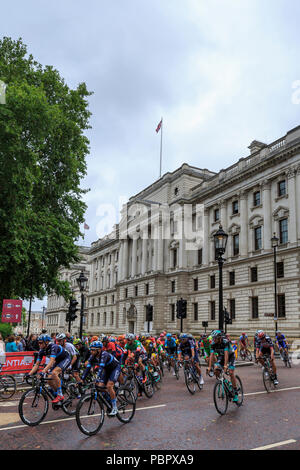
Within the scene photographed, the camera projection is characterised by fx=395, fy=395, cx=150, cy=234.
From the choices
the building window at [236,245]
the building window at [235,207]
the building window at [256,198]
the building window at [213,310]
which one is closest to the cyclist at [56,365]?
the building window at [256,198]

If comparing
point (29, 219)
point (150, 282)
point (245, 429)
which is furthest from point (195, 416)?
point (150, 282)

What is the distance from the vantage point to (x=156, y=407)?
10.3 m

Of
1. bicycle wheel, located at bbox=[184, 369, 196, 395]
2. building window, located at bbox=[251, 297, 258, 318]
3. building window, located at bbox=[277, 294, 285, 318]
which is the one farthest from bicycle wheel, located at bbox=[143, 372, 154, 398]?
building window, located at bbox=[251, 297, 258, 318]

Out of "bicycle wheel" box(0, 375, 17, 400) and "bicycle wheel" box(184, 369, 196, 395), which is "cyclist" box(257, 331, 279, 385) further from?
"bicycle wheel" box(0, 375, 17, 400)

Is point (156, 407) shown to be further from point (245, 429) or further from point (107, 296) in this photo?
point (107, 296)

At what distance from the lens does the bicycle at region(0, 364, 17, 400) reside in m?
12.6

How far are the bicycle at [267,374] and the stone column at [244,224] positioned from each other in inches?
1254

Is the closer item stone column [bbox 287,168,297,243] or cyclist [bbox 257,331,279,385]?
cyclist [bbox 257,331,279,385]

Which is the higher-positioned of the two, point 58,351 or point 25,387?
point 58,351

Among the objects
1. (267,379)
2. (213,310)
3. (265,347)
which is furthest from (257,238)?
(267,379)

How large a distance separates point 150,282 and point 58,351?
168 ft

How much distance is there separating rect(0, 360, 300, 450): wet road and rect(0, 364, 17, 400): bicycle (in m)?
1.24

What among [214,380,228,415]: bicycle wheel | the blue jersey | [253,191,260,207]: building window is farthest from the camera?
[253,191,260,207]: building window

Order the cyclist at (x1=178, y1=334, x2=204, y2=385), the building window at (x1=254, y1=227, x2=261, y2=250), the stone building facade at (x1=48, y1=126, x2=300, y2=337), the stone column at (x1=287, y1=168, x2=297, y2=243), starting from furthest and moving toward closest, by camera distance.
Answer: the building window at (x1=254, y1=227, x2=261, y2=250), the stone building facade at (x1=48, y1=126, x2=300, y2=337), the stone column at (x1=287, y1=168, x2=297, y2=243), the cyclist at (x1=178, y1=334, x2=204, y2=385)
